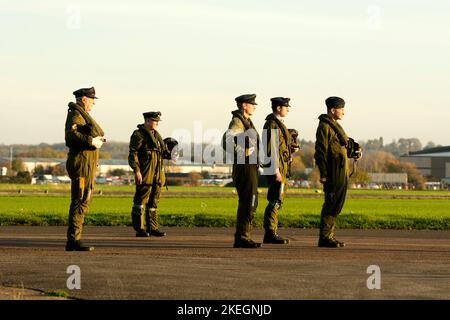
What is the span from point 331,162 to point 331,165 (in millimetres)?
48

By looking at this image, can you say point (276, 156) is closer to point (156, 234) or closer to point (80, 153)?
point (80, 153)

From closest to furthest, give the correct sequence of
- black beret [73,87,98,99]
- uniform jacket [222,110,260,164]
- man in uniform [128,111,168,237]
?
1. black beret [73,87,98,99]
2. uniform jacket [222,110,260,164]
3. man in uniform [128,111,168,237]

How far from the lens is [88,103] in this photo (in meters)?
15.3

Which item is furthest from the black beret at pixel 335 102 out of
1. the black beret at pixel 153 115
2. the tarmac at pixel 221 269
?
the black beret at pixel 153 115

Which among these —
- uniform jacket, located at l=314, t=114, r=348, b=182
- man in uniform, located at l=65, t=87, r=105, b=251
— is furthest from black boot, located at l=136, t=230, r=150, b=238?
uniform jacket, located at l=314, t=114, r=348, b=182

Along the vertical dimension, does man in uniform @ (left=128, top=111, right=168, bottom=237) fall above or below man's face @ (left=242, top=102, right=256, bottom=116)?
below

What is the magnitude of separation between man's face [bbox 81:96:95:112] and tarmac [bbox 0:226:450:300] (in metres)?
2.00

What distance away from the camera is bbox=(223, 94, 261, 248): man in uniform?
619 inches

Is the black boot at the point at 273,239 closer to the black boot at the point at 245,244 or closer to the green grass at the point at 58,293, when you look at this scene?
the black boot at the point at 245,244

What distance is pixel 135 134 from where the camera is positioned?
18844 mm

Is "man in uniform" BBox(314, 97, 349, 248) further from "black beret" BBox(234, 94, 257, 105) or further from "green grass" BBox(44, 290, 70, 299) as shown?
"green grass" BBox(44, 290, 70, 299)
